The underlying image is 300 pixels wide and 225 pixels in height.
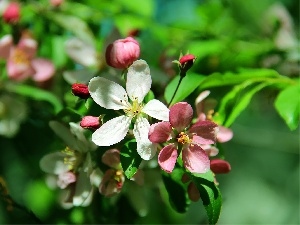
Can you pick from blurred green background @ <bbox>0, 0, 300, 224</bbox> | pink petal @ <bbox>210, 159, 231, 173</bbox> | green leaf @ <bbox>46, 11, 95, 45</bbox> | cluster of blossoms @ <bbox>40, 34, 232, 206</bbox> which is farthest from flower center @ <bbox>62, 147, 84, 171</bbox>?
green leaf @ <bbox>46, 11, 95, 45</bbox>

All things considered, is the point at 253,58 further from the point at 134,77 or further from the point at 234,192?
the point at 234,192

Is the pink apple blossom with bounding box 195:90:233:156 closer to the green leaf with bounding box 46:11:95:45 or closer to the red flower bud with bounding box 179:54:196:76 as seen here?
the red flower bud with bounding box 179:54:196:76

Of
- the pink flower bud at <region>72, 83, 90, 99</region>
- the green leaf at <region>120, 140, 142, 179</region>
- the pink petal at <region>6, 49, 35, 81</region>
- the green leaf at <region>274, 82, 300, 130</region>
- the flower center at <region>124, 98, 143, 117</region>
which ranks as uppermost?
the pink flower bud at <region>72, 83, 90, 99</region>

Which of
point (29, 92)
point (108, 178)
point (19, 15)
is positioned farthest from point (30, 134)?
point (108, 178)

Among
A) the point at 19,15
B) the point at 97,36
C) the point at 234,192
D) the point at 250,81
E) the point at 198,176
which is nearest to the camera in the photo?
the point at 198,176

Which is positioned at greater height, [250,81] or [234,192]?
[250,81]

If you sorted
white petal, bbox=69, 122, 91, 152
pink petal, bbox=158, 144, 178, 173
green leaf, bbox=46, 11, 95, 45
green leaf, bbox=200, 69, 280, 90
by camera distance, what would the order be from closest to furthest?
pink petal, bbox=158, 144, 178, 173, white petal, bbox=69, 122, 91, 152, green leaf, bbox=200, 69, 280, 90, green leaf, bbox=46, 11, 95, 45

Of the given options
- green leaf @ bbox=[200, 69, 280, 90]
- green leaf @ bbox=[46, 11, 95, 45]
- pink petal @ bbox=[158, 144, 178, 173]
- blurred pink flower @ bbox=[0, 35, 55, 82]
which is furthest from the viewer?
green leaf @ bbox=[46, 11, 95, 45]

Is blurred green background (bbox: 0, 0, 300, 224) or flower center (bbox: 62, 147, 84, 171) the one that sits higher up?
flower center (bbox: 62, 147, 84, 171)
